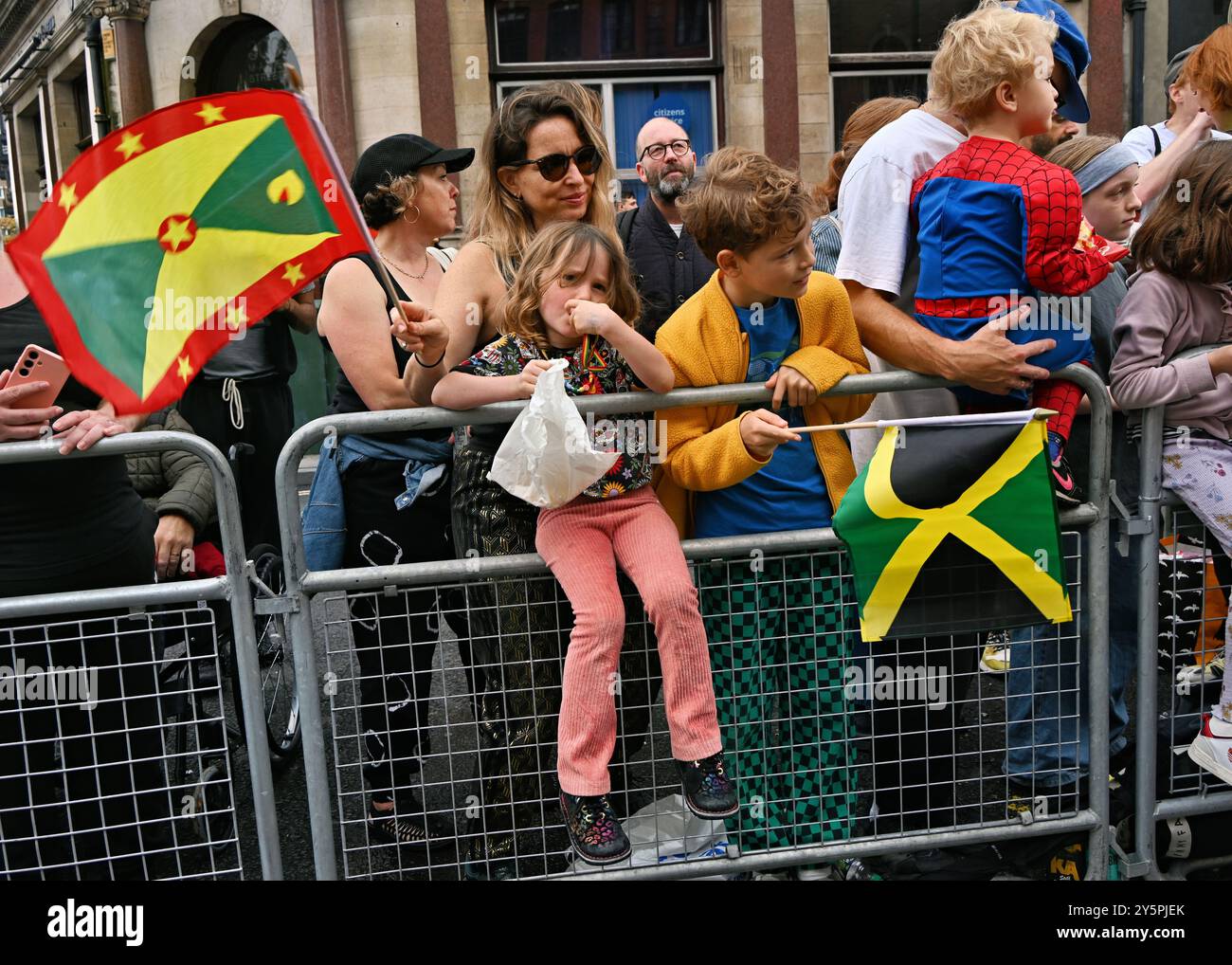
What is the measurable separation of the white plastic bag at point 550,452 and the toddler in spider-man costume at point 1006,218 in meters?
1.06

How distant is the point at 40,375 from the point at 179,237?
0.55 metres

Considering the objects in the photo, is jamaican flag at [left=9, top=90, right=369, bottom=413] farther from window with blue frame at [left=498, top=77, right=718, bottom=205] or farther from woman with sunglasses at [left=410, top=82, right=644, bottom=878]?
window with blue frame at [left=498, top=77, right=718, bottom=205]

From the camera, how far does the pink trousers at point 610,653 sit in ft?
9.11

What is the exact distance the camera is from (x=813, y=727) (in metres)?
3.12

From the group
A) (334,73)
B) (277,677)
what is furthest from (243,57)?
(277,677)

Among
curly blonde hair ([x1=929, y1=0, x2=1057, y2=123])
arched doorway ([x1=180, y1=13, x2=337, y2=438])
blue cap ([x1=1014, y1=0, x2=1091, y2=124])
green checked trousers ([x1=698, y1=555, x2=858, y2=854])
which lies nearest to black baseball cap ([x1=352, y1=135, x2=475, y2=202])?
curly blonde hair ([x1=929, y1=0, x2=1057, y2=123])

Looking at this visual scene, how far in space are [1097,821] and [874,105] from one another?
279cm

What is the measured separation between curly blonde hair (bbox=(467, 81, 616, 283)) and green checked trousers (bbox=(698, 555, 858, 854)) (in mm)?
1143

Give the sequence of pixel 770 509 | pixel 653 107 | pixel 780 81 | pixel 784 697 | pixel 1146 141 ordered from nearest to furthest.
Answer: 1. pixel 770 509
2. pixel 784 697
3. pixel 1146 141
4. pixel 780 81
5. pixel 653 107

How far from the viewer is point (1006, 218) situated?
2.91 m

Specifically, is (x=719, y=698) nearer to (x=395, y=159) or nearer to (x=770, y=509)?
(x=770, y=509)

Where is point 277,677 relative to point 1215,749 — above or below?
below

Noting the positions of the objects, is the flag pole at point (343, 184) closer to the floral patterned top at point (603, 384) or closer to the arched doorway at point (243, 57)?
the floral patterned top at point (603, 384)
